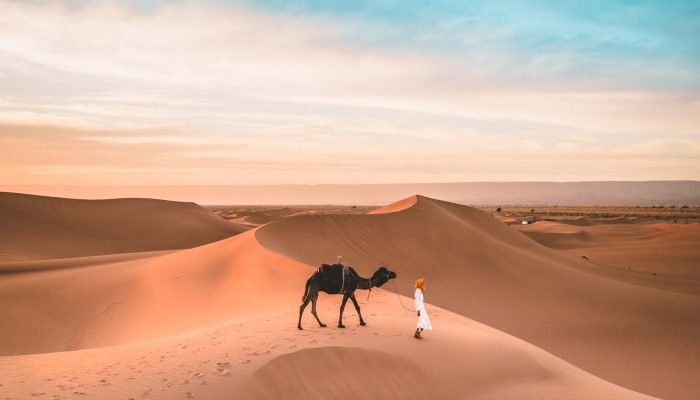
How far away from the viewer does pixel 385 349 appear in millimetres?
8531

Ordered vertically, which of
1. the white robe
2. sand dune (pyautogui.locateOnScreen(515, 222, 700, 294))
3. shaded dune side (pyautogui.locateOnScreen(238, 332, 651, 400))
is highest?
the white robe

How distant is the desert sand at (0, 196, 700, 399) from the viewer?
7590 millimetres

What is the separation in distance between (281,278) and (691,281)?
75.0 ft

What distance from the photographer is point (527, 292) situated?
19609 millimetres

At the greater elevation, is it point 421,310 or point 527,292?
point 421,310

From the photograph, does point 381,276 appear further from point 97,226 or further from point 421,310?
point 97,226

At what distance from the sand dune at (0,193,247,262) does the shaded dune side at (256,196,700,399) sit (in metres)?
22.8

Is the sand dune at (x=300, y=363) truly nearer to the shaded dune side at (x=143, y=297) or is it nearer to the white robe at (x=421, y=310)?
the shaded dune side at (x=143, y=297)

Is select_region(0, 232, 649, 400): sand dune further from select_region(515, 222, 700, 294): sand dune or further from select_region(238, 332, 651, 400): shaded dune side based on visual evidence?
select_region(515, 222, 700, 294): sand dune

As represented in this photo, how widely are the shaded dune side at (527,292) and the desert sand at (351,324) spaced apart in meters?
0.08

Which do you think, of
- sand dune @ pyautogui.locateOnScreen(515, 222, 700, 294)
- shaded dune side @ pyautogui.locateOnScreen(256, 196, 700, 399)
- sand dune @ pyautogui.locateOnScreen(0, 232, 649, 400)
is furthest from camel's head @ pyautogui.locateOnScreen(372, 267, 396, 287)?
sand dune @ pyautogui.locateOnScreen(515, 222, 700, 294)

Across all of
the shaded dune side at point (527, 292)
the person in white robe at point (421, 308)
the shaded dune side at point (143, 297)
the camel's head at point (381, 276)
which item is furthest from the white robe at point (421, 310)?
the shaded dune side at point (527, 292)

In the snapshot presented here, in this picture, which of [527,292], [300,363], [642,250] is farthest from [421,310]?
[642,250]

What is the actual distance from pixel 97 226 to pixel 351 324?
41467mm
